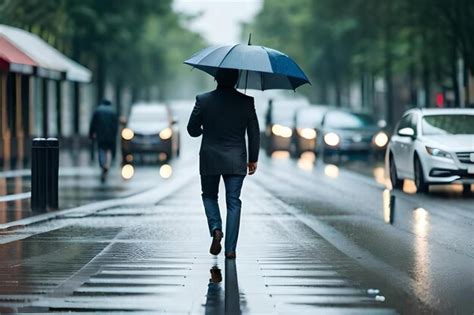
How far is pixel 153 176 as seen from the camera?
94.5 ft

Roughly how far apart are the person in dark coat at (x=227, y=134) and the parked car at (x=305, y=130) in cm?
2895

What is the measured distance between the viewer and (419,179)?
21953 millimetres

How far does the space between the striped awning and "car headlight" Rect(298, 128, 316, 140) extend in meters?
7.49

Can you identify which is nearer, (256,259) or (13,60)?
(256,259)

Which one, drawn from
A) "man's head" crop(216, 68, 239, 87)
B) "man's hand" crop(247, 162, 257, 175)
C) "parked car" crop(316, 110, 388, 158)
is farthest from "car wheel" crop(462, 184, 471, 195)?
"parked car" crop(316, 110, 388, 158)

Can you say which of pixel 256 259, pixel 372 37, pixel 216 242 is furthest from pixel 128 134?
pixel 256 259

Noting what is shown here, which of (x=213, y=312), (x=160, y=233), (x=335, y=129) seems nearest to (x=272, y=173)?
(x=335, y=129)

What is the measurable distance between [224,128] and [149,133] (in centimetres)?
2475

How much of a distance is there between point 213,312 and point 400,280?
7.75 feet

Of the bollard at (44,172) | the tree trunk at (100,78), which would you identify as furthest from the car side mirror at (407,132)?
the tree trunk at (100,78)

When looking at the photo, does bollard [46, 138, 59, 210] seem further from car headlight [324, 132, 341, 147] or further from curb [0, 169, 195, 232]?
car headlight [324, 132, 341, 147]

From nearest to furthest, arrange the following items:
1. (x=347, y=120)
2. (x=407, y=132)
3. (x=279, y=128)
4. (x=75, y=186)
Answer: (x=407, y=132) < (x=75, y=186) < (x=347, y=120) < (x=279, y=128)

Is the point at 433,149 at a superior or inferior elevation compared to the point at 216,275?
superior

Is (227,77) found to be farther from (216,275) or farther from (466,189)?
(466,189)
